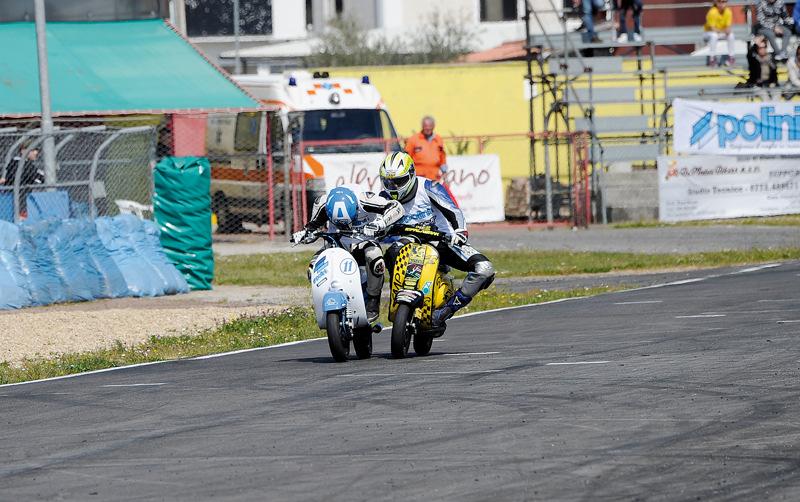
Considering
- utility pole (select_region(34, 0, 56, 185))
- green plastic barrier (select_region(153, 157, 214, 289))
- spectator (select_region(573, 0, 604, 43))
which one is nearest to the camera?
green plastic barrier (select_region(153, 157, 214, 289))

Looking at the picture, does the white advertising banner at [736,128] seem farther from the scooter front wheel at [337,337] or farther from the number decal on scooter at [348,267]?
the number decal on scooter at [348,267]

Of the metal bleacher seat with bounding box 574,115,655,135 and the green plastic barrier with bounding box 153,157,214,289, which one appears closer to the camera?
the green plastic barrier with bounding box 153,157,214,289

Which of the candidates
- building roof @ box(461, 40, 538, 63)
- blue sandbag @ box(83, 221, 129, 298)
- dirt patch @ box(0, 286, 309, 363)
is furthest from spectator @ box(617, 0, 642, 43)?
blue sandbag @ box(83, 221, 129, 298)

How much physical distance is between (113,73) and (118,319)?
1289 centimetres

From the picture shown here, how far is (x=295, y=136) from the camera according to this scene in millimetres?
27953

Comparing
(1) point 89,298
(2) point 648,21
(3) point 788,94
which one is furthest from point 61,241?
(2) point 648,21

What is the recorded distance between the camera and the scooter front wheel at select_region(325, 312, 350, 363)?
11500 millimetres

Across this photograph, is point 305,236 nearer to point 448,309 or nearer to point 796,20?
point 448,309

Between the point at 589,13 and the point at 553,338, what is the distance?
782 inches

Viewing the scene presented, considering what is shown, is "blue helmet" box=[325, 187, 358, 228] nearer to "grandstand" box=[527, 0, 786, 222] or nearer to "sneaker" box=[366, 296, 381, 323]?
"sneaker" box=[366, 296, 381, 323]

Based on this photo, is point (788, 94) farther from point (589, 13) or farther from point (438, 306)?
point (438, 306)

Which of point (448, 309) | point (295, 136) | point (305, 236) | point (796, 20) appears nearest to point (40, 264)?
point (305, 236)

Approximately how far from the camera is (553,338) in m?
13.1

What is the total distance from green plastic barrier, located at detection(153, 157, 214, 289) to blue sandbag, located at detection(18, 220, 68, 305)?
199 cm
